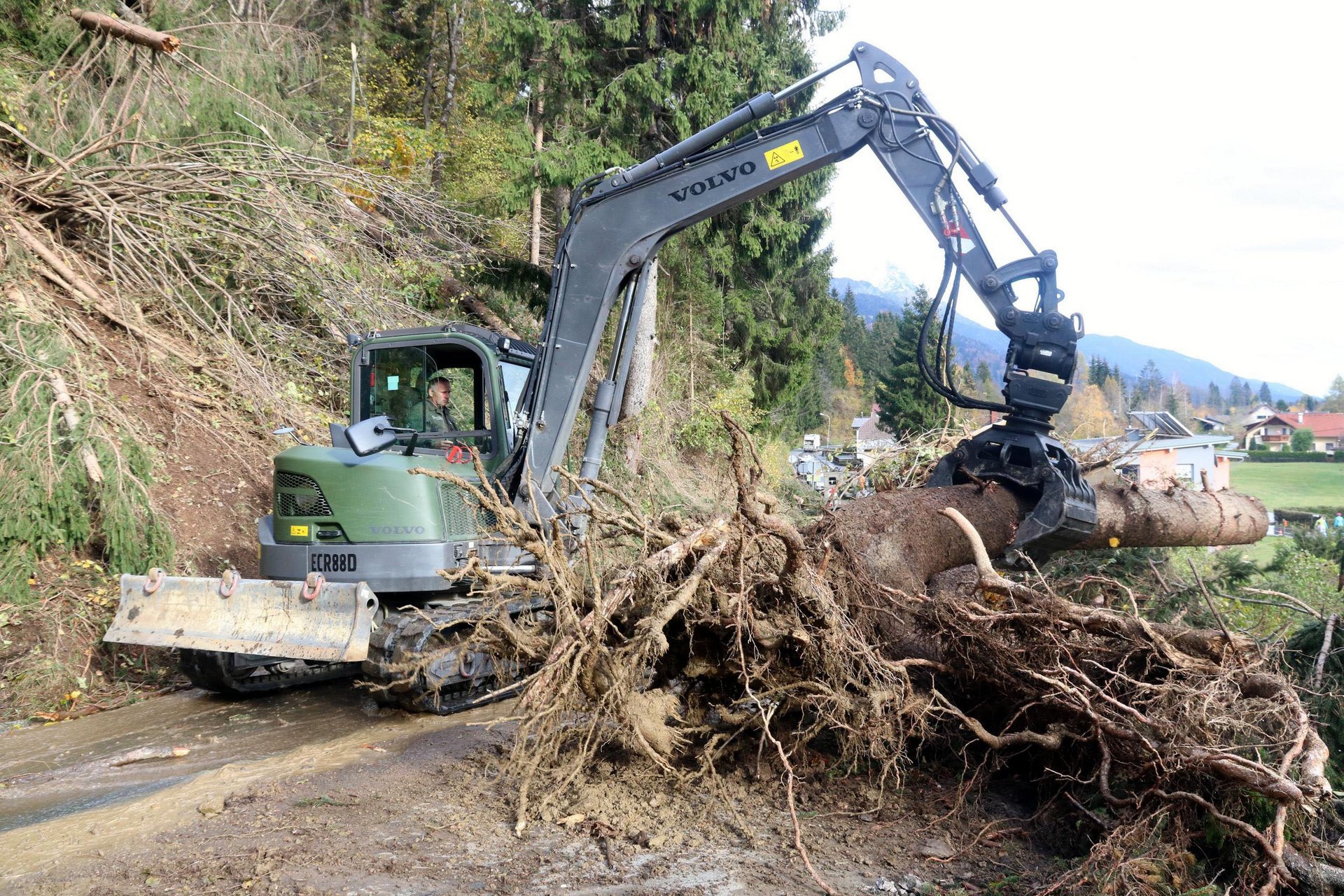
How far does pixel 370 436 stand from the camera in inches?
225

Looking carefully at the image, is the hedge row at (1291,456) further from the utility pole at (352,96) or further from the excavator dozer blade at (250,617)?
the excavator dozer blade at (250,617)

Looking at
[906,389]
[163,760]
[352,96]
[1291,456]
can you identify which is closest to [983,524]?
[163,760]

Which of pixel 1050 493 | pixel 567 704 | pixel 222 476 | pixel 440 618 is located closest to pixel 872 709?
pixel 567 704

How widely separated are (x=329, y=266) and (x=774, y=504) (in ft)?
23.1

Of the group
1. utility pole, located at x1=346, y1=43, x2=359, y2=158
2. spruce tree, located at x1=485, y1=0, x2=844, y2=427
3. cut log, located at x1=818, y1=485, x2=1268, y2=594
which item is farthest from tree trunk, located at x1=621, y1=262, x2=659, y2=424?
cut log, located at x1=818, y1=485, x2=1268, y2=594

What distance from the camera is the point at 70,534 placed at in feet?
22.6

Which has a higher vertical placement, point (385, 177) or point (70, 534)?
point (385, 177)

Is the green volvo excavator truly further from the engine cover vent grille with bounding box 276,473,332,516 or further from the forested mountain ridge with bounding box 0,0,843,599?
the forested mountain ridge with bounding box 0,0,843,599

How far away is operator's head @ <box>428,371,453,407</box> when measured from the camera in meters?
6.37

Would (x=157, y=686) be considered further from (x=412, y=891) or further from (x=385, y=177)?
(x=385, y=177)

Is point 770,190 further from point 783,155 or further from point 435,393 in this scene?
point 435,393

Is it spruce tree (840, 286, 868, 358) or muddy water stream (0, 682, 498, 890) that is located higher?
spruce tree (840, 286, 868, 358)

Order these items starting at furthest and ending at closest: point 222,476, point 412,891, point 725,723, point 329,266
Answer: point 329,266
point 222,476
point 725,723
point 412,891

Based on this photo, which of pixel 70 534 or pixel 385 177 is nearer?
pixel 70 534
